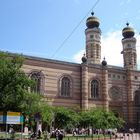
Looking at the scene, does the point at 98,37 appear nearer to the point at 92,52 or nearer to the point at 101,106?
the point at 92,52

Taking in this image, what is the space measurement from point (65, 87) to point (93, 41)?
13.3 m

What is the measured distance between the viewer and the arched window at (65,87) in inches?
1907

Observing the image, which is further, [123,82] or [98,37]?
[98,37]

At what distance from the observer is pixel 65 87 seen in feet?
160

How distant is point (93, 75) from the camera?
51.5m

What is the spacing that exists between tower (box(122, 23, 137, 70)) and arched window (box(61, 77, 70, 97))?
1559 centimetres

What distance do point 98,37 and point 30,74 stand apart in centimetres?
1893

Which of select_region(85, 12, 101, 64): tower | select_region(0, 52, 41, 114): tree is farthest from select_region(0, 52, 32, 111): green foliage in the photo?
select_region(85, 12, 101, 64): tower

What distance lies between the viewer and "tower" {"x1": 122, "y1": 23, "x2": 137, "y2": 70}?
6015 centimetres

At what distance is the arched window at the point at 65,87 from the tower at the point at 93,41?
29.6 feet

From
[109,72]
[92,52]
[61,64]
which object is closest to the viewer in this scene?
[61,64]

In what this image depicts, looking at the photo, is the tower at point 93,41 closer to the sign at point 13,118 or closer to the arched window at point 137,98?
the arched window at point 137,98

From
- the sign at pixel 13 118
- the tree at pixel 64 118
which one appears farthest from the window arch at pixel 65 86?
the sign at pixel 13 118

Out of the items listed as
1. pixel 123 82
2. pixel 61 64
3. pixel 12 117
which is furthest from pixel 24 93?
pixel 123 82
